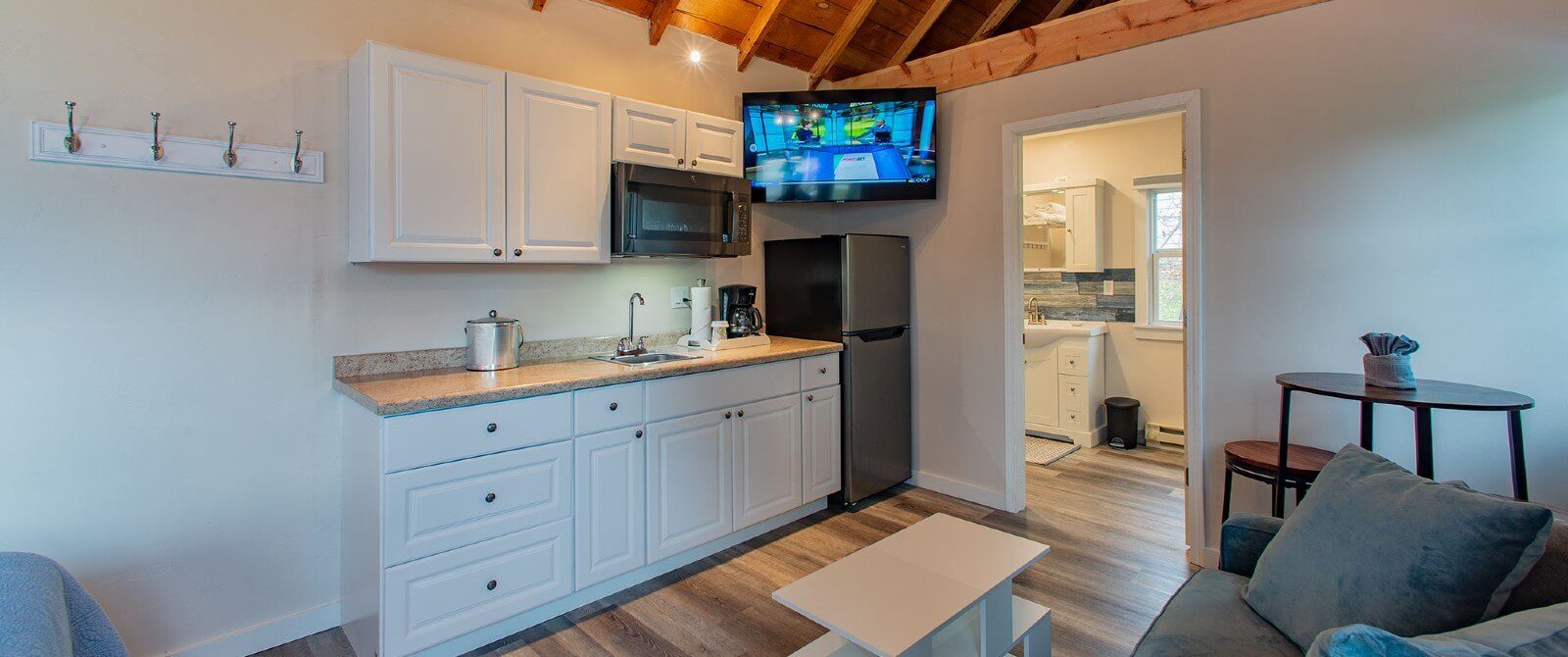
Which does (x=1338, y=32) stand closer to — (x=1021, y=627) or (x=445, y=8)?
(x=1021, y=627)

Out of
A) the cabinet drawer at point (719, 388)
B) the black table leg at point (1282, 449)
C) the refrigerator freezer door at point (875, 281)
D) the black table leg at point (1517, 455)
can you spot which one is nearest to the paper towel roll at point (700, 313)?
the cabinet drawer at point (719, 388)

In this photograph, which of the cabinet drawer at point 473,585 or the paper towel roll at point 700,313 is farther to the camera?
the paper towel roll at point 700,313

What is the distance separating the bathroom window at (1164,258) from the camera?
4.87 m

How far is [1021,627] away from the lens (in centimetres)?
195

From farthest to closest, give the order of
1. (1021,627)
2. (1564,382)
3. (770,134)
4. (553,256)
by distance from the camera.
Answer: (770,134) < (553,256) < (1564,382) < (1021,627)

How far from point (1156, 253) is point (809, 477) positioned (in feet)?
10.8

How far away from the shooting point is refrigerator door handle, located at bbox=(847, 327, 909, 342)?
3.62 m

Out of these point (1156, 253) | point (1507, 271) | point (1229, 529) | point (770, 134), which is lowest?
point (1229, 529)

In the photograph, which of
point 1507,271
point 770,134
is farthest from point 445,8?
point 1507,271

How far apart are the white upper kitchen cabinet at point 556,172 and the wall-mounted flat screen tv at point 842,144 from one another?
1026mm

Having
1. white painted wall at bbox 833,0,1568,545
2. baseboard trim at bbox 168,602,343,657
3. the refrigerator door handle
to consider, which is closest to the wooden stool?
white painted wall at bbox 833,0,1568,545

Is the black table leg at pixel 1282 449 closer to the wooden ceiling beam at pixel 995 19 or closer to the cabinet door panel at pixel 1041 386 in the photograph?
Result: the wooden ceiling beam at pixel 995 19

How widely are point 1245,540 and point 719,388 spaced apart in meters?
1.92

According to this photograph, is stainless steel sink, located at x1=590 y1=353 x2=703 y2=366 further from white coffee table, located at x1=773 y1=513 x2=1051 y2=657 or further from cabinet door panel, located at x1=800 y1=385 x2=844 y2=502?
white coffee table, located at x1=773 y1=513 x2=1051 y2=657
